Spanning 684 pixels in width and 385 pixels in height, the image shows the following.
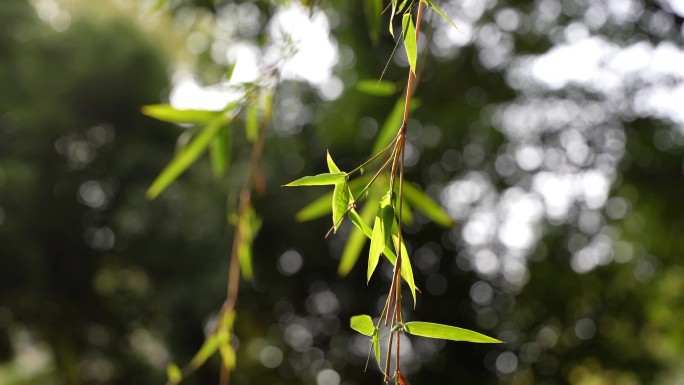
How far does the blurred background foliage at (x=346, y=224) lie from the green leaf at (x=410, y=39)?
2150mm

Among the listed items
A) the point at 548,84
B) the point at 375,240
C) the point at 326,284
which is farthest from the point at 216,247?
the point at 375,240

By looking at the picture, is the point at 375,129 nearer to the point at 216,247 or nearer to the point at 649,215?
the point at 216,247

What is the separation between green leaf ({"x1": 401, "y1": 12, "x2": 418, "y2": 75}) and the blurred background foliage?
2150mm

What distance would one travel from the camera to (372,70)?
118 inches

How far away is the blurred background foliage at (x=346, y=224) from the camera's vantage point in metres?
3.14

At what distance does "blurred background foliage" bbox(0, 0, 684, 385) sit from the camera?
10.3 feet

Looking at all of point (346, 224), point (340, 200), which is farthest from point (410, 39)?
point (346, 224)

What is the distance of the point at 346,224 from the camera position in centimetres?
376

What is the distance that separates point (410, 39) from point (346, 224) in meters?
3.45

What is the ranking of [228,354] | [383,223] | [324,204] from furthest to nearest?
[324,204] < [228,354] < [383,223]

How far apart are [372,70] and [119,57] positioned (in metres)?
2.14

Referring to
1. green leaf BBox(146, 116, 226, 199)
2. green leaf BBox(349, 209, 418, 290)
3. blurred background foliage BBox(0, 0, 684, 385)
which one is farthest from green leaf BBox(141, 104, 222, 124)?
blurred background foliage BBox(0, 0, 684, 385)

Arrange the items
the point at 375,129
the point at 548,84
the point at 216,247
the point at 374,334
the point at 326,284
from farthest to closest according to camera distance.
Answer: the point at 326,284
the point at 216,247
the point at 375,129
the point at 548,84
the point at 374,334

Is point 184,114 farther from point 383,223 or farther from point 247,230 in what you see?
point 383,223
